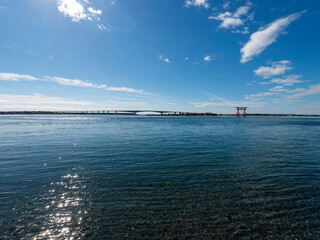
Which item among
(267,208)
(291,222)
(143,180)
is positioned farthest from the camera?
(143,180)

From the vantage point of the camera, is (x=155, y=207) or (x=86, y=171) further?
(x=86, y=171)

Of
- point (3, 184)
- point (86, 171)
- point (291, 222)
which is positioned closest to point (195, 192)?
point (291, 222)

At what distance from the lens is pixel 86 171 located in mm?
9773

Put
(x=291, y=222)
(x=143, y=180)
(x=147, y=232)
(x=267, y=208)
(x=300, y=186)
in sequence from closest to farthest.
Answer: (x=147, y=232) → (x=291, y=222) → (x=267, y=208) → (x=300, y=186) → (x=143, y=180)

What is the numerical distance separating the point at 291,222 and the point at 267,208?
0.79m

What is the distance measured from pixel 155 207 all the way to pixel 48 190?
569 cm

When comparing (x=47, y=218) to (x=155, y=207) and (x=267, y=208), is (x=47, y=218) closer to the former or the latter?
(x=155, y=207)

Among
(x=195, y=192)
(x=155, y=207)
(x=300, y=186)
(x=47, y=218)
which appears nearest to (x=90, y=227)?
(x=47, y=218)

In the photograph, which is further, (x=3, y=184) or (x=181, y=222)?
(x=3, y=184)

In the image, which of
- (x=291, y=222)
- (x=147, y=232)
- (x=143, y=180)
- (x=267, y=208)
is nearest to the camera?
(x=147, y=232)

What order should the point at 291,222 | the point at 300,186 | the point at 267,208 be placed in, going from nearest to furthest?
the point at 291,222 → the point at 267,208 → the point at 300,186

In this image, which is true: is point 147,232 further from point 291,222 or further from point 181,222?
point 291,222

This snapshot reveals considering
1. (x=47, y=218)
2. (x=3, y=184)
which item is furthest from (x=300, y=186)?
(x=3, y=184)

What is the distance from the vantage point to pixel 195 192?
7066 millimetres
